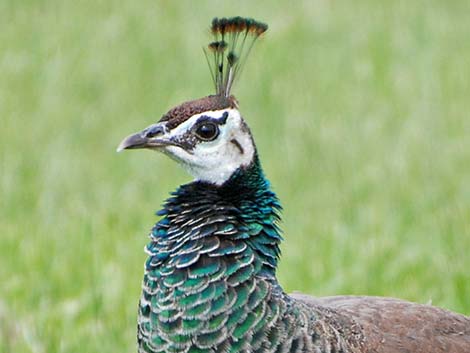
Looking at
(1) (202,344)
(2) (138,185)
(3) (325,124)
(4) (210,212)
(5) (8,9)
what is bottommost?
(1) (202,344)

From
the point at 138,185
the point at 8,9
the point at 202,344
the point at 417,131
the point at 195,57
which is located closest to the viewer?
the point at 202,344

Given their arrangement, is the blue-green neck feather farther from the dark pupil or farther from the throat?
the dark pupil

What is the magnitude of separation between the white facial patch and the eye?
0.01 meters

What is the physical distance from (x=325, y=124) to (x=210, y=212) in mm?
4704

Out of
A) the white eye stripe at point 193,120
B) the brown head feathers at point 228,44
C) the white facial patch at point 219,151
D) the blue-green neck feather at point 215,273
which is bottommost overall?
the blue-green neck feather at point 215,273

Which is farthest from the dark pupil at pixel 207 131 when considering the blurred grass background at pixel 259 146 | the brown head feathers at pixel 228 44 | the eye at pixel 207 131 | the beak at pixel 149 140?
the blurred grass background at pixel 259 146

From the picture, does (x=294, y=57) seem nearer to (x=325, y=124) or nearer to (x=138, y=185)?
(x=325, y=124)

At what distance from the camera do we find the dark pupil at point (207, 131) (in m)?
3.60

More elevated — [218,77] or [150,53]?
[150,53]

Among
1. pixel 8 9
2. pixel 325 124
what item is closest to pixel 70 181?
pixel 325 124

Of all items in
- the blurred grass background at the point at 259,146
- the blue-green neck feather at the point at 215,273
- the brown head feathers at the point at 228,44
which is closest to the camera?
the blue-green neck feather at the point at 215,273

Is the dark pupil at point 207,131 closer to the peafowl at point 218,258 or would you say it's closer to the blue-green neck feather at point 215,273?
the peafowl at point 218,258

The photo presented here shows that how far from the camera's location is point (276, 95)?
28.8 feet

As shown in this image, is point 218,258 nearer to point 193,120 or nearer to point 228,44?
point 193,120
